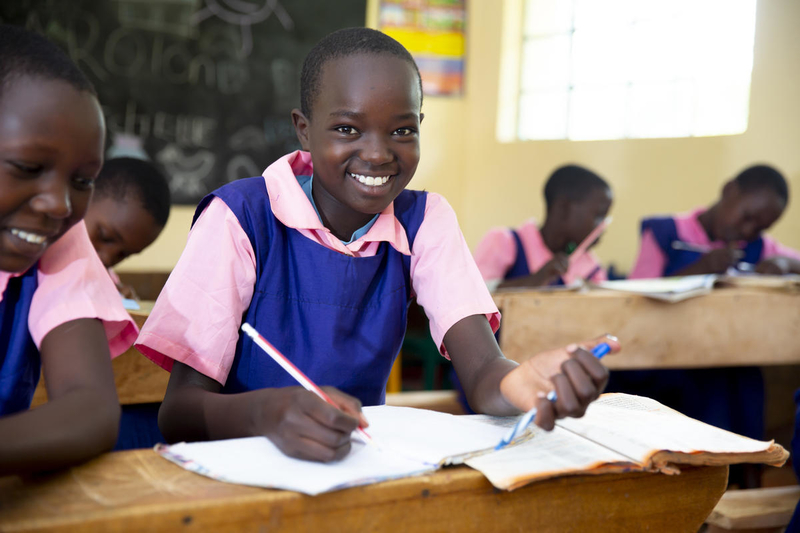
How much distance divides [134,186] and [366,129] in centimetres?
98

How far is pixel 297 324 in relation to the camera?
1.21 meters

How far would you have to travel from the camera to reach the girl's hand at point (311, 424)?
2.66 feet

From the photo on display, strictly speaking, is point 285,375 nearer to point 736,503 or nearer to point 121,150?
point 736,503

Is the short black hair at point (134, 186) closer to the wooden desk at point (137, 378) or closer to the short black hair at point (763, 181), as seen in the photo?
the wooden desk at point (137, 378)

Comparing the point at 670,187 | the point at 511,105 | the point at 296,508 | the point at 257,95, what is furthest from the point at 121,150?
the point at 296,508

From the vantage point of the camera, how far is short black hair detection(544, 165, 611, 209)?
10.3 ft

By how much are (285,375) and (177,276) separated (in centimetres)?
24

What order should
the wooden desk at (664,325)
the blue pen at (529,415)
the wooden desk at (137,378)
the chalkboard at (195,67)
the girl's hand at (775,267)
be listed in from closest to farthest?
the blue pen at (529,415)
the wooden desk at (137,378)
the wooden desk at (664,325)
the girl's hand at (775,267)
the chalkboard at (195,67)

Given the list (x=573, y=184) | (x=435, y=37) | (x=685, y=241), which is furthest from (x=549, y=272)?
(x=435, y=37)

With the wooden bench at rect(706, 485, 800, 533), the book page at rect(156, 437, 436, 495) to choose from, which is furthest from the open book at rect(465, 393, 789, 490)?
the wooden bench at rect(706, 485, 800, 533)

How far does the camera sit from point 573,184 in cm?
316

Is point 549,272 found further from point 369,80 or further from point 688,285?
point 369,80

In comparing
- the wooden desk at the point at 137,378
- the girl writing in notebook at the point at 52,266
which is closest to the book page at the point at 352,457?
the girl writing in notebook at the point at 52,266

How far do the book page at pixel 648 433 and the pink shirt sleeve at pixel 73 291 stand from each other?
60 cm
